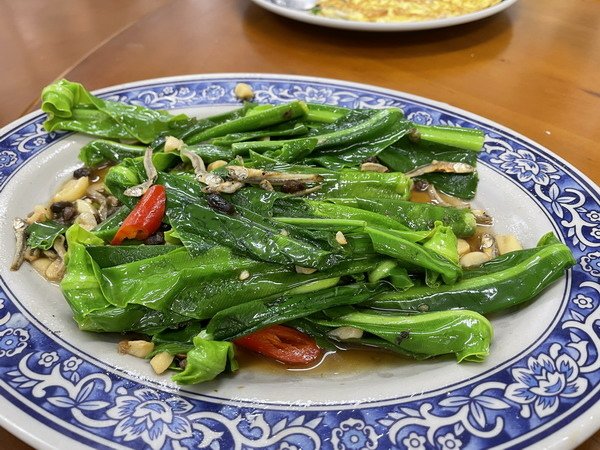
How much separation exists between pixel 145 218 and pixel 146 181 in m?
0.23

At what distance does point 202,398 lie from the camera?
167cm

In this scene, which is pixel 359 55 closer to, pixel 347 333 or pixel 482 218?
pixel 482 218

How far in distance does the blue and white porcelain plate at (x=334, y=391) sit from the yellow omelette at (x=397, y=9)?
6.53ft

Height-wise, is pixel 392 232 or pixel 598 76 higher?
pixel 392 232

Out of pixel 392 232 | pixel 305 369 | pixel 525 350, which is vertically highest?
pixel 392 232

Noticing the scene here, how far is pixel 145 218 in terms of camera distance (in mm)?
2135

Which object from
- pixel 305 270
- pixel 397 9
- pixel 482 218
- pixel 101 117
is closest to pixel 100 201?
pixel 101 117

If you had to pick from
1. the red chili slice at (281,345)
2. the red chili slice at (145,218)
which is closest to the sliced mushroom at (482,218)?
the red chili slice at (281,345)

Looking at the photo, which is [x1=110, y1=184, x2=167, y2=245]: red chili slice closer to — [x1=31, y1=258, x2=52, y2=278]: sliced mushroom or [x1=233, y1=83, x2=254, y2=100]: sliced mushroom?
[x1=31, y1=258, x2=52, y2=278]: sliced mushroom

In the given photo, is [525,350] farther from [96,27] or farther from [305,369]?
[96,27]

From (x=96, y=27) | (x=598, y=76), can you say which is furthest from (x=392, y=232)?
(x=96, y=27)

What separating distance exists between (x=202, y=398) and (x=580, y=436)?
105 cm

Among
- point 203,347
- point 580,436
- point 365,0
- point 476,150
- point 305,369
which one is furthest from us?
point 365,0

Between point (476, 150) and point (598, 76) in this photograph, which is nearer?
point (476, 150)
